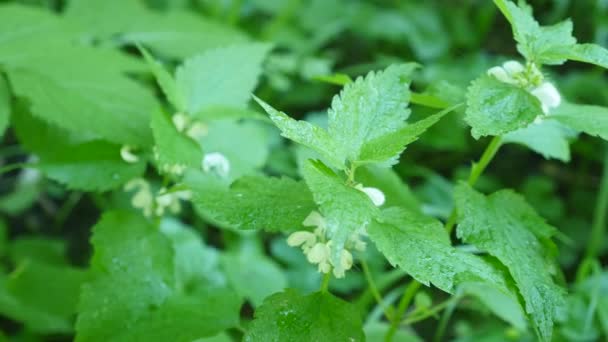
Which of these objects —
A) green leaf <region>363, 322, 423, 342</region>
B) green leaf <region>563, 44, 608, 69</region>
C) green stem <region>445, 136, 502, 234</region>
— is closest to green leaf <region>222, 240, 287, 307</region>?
green leaf <region>363, 322, 423, 342</region>

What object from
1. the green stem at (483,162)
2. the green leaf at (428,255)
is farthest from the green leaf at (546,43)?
the green leaf at (428,255)

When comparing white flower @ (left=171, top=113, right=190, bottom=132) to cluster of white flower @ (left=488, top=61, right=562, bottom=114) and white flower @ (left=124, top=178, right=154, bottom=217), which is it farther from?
cluster of white flower @ (left=488, top=61, right=562, bottom=114)

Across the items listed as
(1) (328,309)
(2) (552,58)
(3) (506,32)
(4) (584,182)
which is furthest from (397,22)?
(1) (328,309)

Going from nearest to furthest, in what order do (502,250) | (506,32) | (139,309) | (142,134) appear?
(502,250), (139,309), (142,134), (506,32)

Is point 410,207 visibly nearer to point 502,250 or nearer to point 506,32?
point 502,250

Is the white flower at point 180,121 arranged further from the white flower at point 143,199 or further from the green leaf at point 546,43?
the green leaf at point 546,43

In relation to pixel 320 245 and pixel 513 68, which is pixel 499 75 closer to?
pixel 513 68
